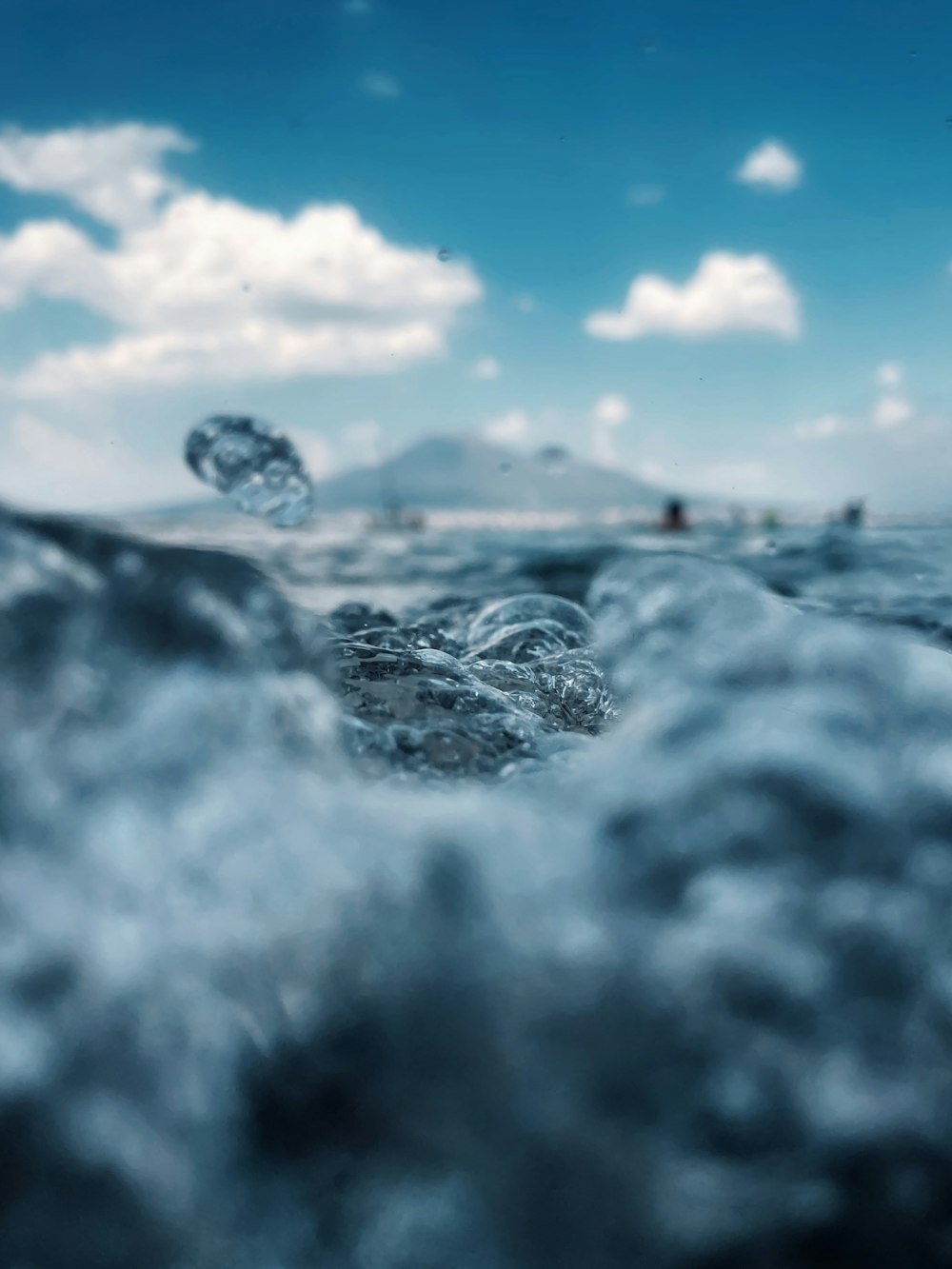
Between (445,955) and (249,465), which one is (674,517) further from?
(445,955)

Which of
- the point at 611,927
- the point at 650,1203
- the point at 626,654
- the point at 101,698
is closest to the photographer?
the point at 650,1203

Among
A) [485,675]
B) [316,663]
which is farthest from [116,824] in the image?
[485,675]

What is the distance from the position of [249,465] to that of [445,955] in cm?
556

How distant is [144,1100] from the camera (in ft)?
4.11

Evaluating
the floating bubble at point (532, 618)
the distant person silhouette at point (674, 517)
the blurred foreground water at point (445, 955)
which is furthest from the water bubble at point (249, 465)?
the distant person silhouette at point (674, 517)

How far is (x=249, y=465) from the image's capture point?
21.0 ft

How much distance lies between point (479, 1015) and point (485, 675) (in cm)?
138

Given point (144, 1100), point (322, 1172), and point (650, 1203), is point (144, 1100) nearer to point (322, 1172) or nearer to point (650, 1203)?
point (322, 1172)

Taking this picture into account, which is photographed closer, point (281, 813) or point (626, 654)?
point (281, 813)

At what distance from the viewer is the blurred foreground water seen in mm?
1151

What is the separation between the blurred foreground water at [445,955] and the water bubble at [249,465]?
4.58 metres

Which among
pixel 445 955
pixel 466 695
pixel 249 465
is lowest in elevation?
pixel 445 955

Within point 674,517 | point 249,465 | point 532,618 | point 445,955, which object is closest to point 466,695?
point 445,955

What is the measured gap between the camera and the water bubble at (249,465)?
6367mm
